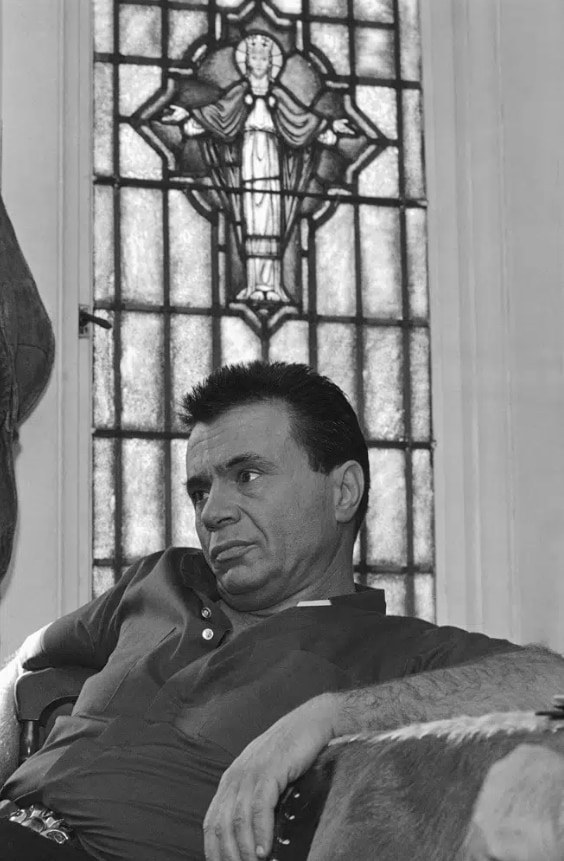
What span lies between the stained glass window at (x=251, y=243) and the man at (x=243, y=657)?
3.50 ft

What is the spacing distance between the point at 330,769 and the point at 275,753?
66 millimetres

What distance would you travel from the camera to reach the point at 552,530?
12.1 ft

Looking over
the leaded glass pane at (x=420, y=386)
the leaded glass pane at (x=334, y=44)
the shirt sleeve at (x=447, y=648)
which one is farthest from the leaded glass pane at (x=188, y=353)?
the shirt sleeve at (x=447, y=648)

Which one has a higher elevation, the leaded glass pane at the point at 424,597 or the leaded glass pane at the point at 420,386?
the leaded glass pane at the point at 420,386

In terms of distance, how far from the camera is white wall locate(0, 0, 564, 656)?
3.53 meters

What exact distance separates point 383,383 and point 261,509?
1393 mm

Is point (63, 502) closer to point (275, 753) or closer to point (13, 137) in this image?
point (13, 137)

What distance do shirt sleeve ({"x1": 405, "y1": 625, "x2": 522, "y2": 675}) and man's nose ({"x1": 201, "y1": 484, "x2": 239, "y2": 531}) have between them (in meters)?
0.37

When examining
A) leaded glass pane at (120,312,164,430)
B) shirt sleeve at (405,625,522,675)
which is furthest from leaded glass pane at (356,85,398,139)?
shirt sleeve at (405,625,522,675)

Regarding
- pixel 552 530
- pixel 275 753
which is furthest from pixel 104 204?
pixel 275 753

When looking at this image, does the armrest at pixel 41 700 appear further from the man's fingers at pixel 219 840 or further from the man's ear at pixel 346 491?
the man's fingers at pixel 219 840

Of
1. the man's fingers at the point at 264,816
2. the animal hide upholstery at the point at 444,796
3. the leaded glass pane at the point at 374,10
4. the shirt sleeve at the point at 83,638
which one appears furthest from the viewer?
the leaded glass pane at the point at 374,10

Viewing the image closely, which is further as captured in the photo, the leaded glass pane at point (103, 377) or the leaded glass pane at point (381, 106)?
the leaded glass pane at point (381, 106)

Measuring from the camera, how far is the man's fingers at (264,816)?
5.44ft
